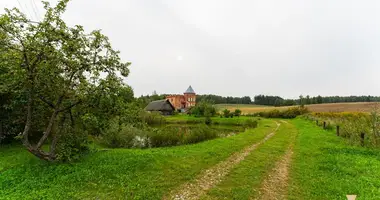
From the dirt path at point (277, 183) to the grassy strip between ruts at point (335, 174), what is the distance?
8.0 inches

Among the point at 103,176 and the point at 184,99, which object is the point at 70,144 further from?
the point at 184,99

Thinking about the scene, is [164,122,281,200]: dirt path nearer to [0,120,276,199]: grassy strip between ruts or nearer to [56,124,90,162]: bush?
[0,120,276,199]: grassy strip between ruts

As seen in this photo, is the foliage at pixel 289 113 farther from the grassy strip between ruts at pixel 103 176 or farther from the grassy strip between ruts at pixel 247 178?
the grassy strip between ruts at pixel 103 176

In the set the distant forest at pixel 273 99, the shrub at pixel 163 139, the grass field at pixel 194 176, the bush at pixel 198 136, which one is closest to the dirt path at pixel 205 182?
the grass field at pixel 194 176

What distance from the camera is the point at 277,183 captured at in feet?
20.8

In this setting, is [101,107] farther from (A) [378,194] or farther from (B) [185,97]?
(B) [185,97]

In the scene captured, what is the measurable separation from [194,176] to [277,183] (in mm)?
2623

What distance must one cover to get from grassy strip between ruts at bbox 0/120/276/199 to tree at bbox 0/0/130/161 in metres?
1.13

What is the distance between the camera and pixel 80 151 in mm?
8938

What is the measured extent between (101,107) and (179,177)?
13.9ft

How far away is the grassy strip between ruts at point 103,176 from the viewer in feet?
17.9

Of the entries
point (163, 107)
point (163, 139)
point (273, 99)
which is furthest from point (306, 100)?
point (163, 139)

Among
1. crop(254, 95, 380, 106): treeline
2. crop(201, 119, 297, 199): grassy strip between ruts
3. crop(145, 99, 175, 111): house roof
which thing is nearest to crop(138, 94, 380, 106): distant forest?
crop(254, 95, 380, 106): treeline

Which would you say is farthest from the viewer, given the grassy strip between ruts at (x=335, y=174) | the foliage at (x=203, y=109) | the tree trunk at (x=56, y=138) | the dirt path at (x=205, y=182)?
the foliage at (x=203, y=109)
